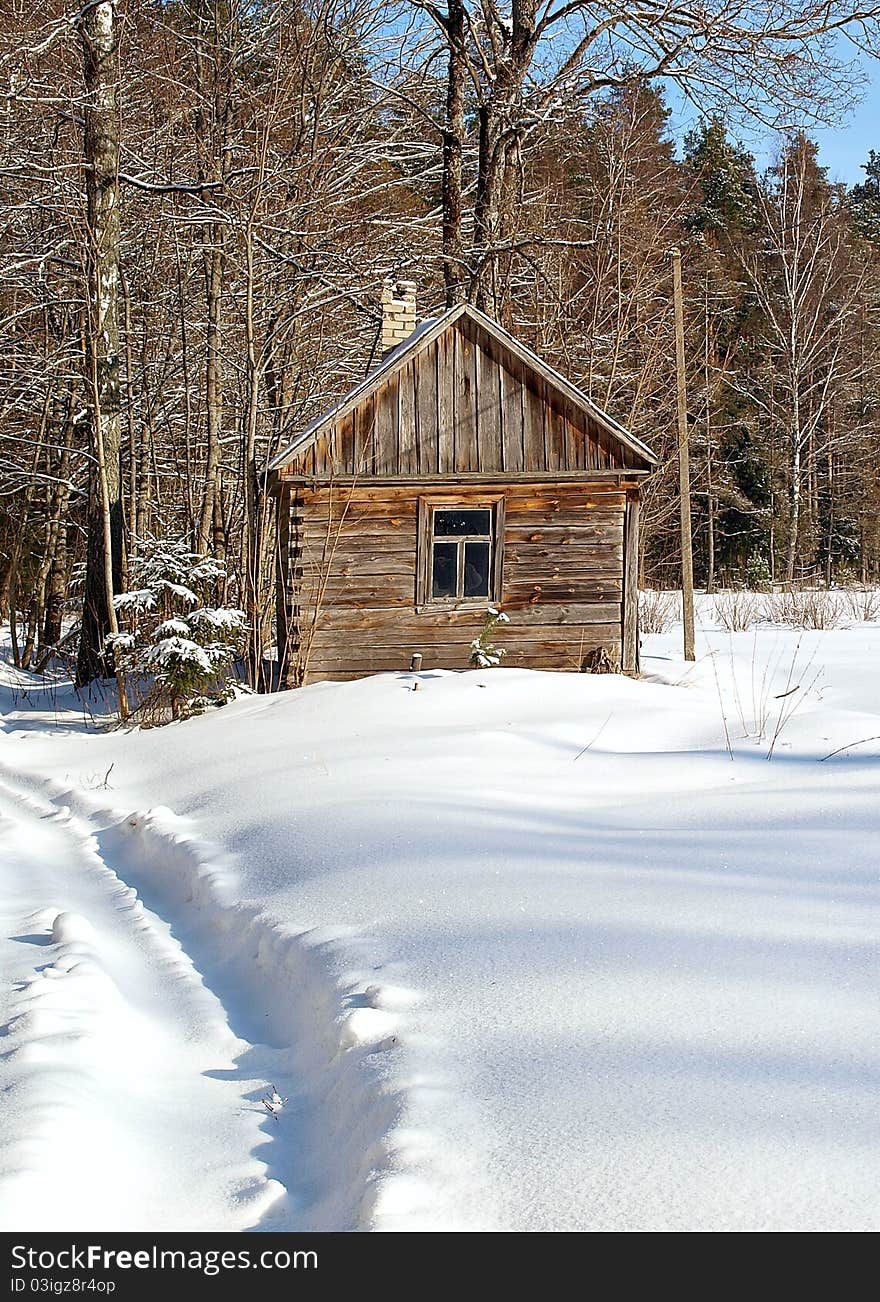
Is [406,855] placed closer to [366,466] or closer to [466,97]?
[366,466]

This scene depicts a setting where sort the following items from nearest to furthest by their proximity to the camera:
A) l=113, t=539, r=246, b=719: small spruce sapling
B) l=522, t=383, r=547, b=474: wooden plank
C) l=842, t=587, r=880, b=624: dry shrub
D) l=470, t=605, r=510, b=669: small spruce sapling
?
l=113, t=539, r=246, b=719: small spruce sapling, l=470, t=605, r=510, b=669: small spruce sapling, l=522, t=383, r=547, b=474: wooden plank, l=842, t=587, r=880, b=624: dry shrub

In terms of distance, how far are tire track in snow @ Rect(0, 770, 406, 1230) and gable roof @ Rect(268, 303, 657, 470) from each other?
347 inches

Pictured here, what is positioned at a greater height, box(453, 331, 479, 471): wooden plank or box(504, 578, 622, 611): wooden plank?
box(453, 331, 479, 471): wooden plank

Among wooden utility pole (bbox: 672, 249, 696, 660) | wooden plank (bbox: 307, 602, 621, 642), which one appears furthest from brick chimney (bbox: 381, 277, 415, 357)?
wooden utility pole (bbox: 672, 249, 696, 660)

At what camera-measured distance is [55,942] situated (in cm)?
495

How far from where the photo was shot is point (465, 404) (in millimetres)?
14320

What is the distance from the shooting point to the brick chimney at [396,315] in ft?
52.3

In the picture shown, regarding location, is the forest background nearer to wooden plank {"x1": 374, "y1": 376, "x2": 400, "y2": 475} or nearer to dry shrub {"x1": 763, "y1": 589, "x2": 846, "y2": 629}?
Result: wooden plank {"x1": 374, "y1": 376, "x2": 400, "y2": 475}

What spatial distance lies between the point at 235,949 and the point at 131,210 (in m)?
16.7

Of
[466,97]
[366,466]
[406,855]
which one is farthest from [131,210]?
[406,855]

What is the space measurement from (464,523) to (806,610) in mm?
11629

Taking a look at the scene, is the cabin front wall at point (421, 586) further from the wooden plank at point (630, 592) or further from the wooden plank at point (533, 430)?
the wooden plank at point (533, 430)

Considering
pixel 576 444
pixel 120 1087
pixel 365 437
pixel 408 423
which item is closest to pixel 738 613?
pixel 576 444

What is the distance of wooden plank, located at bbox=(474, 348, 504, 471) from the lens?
1430 centimetres
